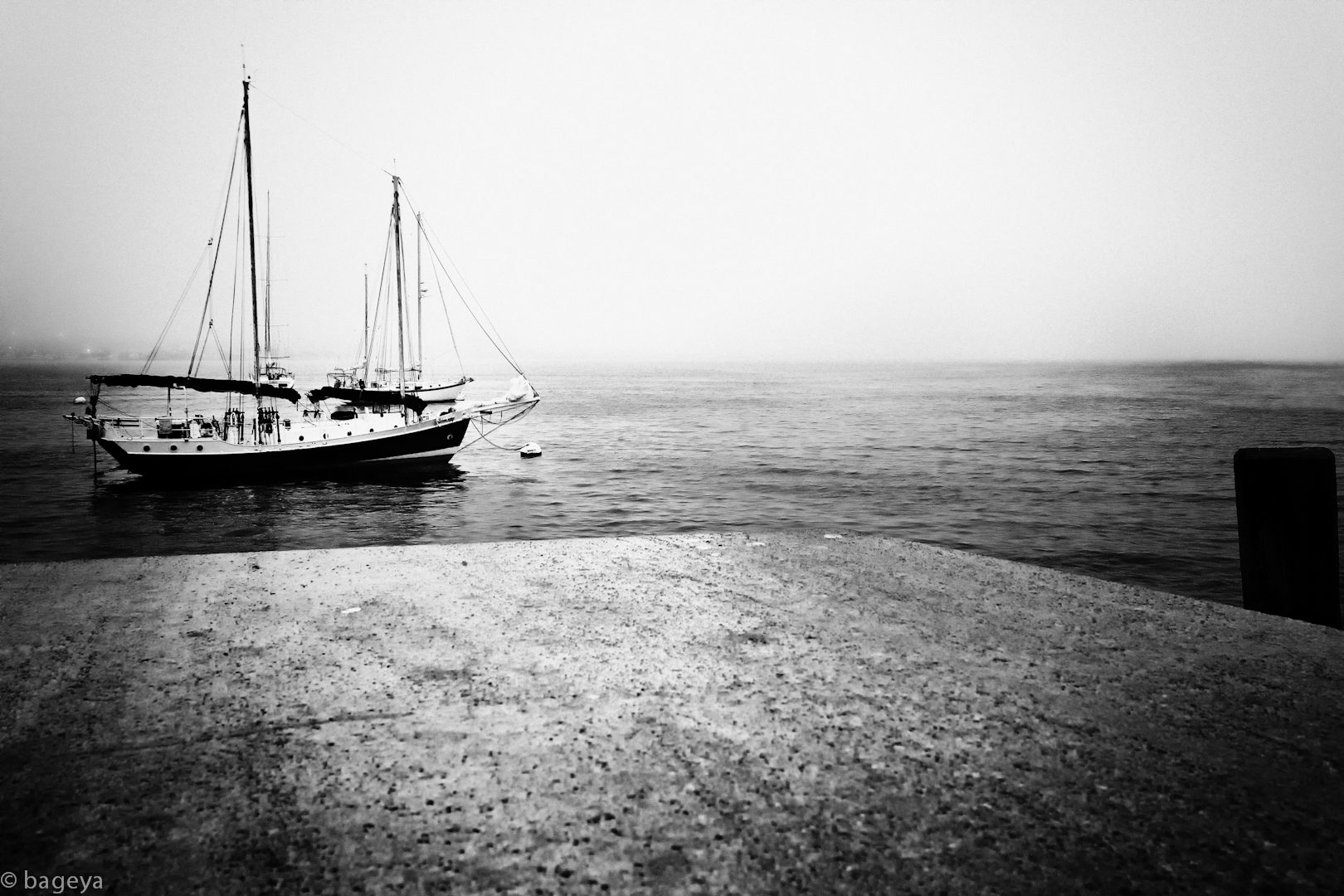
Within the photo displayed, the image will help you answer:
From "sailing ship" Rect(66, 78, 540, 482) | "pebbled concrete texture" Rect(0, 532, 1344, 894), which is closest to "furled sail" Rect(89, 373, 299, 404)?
"sailing ship" Rect(66, 78, 540, 482)

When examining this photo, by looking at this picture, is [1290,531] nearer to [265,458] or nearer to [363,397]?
[265,458]

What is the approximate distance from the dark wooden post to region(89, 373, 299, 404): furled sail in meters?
26.9

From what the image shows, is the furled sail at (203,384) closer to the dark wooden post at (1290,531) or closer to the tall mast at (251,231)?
the tall mast at (251,231)

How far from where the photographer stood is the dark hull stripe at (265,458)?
27.5 meters

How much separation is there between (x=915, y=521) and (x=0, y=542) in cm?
2322

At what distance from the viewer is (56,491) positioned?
91.4ft

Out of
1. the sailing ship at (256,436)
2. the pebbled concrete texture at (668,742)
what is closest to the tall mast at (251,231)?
the sailing ship at (256,436)

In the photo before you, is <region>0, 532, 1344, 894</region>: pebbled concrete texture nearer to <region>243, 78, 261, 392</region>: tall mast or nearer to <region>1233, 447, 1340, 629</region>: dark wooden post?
<region>1233, 447, 1340, 629</region>: dark wooden post

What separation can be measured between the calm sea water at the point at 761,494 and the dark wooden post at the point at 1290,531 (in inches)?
414

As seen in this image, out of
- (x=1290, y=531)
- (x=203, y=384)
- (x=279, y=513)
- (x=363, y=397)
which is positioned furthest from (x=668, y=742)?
(x=363, y=397)

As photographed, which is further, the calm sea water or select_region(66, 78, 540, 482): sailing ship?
select_region(66, 78, 540, 482): sailing ship

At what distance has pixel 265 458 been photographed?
92.5 feet

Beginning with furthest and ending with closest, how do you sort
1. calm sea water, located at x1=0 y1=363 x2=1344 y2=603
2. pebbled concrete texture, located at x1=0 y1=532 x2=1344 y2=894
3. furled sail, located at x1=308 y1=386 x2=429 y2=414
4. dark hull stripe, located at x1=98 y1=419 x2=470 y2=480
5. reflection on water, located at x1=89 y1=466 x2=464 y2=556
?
furled sail, located at x1=308 y1=386 x2=429 y2=414, dark hull stripe, located at x1=98 y1=419 x2=470 y2=480, reflection on water, located at x1=89 y1=466 x2=464 y2=556, calm sea water, located at x1=0 y1=363 x2=1344 y2=603, pebbled concrete texture, located at x1=0 y1=532 x2=1344 y2=894

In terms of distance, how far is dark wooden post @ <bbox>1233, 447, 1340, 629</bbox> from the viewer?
14.5ft
